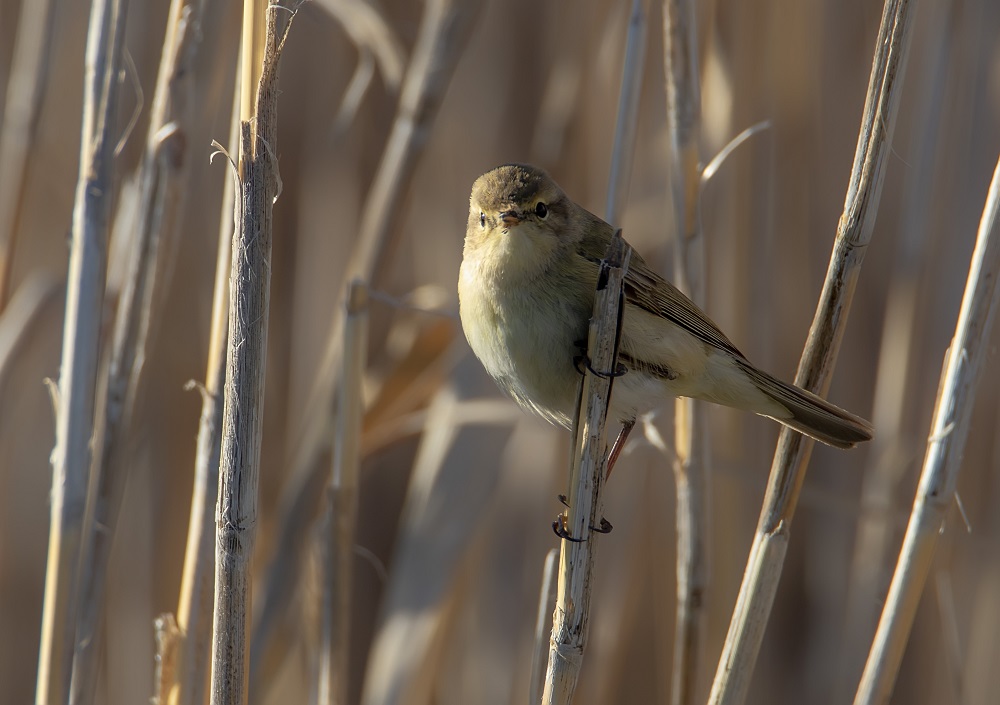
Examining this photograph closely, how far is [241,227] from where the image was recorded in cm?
135

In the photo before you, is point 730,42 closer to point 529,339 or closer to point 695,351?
point 695,351

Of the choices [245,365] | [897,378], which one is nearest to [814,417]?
[897,378]

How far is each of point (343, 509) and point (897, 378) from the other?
157cm

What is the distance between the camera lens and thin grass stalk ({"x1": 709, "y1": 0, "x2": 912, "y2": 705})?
58.8 inches

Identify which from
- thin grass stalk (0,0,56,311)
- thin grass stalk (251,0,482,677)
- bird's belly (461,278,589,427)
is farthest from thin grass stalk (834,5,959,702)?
thin grass stalk (0,0,56,311)

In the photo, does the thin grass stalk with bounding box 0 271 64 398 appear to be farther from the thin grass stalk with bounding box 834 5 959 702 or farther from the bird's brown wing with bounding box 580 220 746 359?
the thin grass stalk with bounding box 834 5 959 702

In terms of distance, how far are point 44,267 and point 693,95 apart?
7.22 ft

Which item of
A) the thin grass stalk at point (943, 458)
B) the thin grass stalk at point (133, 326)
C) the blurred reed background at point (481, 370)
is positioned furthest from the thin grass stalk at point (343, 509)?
the thin grass stalk at point (943, 458)

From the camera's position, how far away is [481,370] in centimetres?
279

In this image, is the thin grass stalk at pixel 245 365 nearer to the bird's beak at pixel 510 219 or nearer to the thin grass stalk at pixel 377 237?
the bird's beak at pixel 510 219

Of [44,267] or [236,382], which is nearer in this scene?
[236,382]

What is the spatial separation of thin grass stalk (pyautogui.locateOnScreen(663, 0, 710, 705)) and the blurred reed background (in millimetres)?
545

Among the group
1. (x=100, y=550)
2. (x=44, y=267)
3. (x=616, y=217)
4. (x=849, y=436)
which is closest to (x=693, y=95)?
(x=616, y=217)

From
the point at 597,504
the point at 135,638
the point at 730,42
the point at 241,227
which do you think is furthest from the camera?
the point at 135,638
